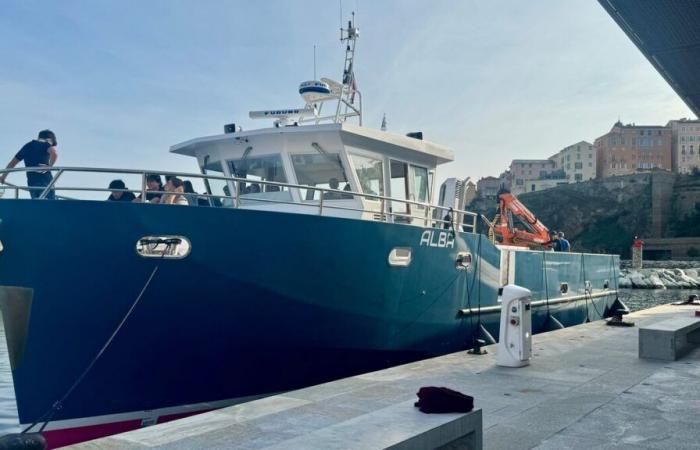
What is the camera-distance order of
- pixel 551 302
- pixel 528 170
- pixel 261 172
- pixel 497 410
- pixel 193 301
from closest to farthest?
pixel 497 410, pixel 193 301, pixel 261 172, pixel 551 302, pixel 528 170

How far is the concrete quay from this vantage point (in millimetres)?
3230

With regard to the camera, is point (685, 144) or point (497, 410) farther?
point (685, 144)

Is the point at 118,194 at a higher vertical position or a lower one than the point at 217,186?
lower

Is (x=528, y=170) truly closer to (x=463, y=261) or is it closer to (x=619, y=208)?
(x=619, y=208)

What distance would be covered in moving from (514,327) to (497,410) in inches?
79.7

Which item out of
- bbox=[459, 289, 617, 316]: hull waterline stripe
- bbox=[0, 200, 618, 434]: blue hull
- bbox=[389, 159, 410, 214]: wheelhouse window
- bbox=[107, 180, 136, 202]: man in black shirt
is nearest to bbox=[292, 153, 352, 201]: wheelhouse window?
bbox=[389, 159, 410, 214]: wheelhouse window

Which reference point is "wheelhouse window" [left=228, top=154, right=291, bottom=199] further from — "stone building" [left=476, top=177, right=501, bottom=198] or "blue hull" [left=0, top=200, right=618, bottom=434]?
"stone building" [left=476, top=177, right=501, bottom=198]

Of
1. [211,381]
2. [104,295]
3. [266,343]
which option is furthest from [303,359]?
[104,295]

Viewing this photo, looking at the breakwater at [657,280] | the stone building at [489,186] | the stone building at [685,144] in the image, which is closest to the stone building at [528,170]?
the stone building at [489,186]

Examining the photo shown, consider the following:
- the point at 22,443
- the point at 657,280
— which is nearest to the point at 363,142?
the point at 22,443

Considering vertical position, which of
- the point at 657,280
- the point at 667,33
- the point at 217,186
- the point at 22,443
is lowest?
the point at 657,280

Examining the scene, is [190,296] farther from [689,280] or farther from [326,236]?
[689,280]

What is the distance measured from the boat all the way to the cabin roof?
0.03m

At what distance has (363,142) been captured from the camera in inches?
323
